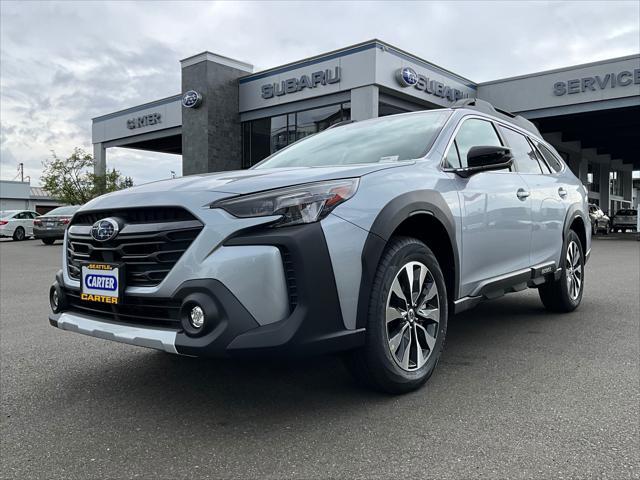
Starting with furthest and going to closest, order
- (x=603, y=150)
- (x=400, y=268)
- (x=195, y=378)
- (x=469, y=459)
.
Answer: (x=603, y=150)
(x=195, y=378)
(x=400, y=268)
(x=469, y=459)

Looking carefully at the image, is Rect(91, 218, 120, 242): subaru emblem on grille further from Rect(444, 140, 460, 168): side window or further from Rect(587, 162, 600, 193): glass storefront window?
Rect(587, 162, 600, 193): glass storefront window

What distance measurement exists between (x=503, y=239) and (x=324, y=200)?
1.88m

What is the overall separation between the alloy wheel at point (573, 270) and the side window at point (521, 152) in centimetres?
100

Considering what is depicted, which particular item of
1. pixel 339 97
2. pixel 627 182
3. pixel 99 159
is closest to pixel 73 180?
pixel 99 159

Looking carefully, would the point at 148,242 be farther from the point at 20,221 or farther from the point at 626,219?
the point at 626,219

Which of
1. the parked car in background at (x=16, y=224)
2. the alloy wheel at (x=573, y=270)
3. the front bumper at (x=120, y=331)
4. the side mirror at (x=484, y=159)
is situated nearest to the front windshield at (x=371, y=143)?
the side mirror at (x=484, y=159)

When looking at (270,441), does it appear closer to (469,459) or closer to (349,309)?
(349,309)

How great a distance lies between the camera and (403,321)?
298 cm

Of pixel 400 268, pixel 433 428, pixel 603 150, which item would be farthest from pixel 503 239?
pixel 603 150

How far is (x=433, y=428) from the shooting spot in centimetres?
260

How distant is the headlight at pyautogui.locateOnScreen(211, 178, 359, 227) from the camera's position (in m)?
2.53

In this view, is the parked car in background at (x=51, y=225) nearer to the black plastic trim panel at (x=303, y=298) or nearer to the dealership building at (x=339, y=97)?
the dealership building at (x=339, y=97)

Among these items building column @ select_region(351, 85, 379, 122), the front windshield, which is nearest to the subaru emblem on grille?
the front windshield

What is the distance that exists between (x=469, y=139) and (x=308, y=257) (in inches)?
80.8
